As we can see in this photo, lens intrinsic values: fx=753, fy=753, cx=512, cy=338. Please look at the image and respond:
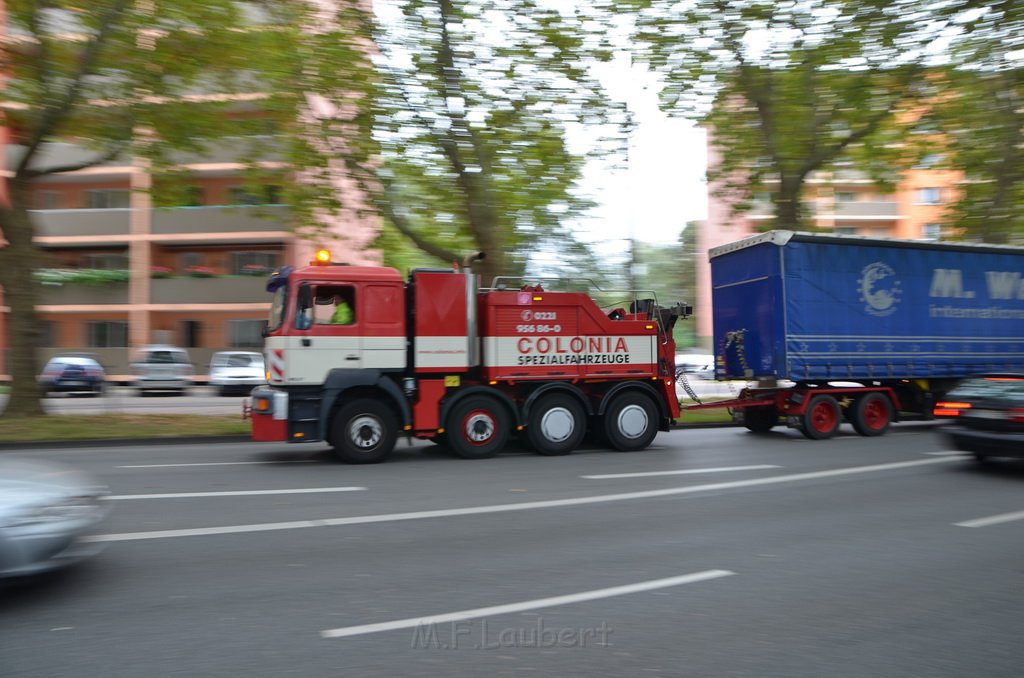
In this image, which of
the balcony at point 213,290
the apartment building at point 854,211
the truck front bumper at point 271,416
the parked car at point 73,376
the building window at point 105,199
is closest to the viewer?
the truck front bumper at point 271,416

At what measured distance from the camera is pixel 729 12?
684 inches

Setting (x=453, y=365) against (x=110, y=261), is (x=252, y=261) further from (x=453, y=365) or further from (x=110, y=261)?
(x=453, y=365)

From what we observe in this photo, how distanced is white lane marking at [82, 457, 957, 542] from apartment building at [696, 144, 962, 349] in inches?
466

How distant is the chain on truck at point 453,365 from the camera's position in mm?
11180

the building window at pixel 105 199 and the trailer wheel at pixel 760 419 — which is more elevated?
the building window at pixel 105 199

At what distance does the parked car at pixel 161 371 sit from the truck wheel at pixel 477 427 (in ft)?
69.8

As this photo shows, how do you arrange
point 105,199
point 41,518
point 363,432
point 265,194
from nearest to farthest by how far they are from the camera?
point 41,518 < point 363,432 < point 265,194 < point 105,199

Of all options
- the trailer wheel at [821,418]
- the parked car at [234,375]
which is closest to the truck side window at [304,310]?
the trailer wheel at [821,418]

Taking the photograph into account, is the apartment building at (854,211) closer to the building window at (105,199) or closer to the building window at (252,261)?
the building window at (252,261)

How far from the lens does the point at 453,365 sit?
11891mm

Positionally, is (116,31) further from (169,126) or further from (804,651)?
(804,651)

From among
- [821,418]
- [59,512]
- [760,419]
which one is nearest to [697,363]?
[760,419]

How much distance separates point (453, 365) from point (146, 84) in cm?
916

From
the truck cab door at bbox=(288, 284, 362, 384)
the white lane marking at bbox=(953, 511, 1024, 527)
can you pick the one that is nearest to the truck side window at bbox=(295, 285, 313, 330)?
the truck cab door at bbox=(288, 284, 362, 384)
